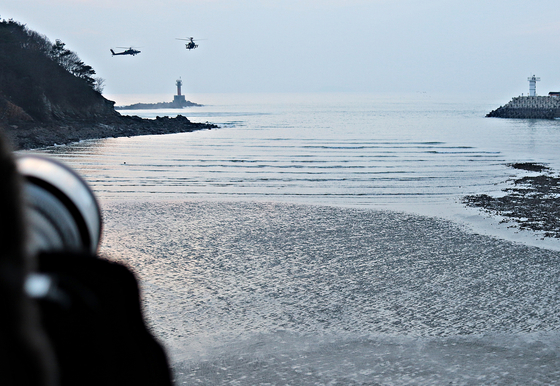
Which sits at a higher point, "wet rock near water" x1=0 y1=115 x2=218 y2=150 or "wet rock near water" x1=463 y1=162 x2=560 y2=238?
"wet rock near water" x1=0 y1=115 x2=218 y2=150

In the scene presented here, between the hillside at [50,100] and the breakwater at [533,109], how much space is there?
66.3 m

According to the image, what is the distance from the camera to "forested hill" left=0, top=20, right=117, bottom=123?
212ft

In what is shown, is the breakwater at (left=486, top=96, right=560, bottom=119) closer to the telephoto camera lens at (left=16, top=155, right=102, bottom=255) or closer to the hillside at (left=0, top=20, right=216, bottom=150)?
the hillside at (left=0, top=20, right=216, bottom=150)

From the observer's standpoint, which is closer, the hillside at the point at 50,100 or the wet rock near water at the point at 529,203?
the wet rock near water at the point at 529,203

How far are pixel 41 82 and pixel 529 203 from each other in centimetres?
6628

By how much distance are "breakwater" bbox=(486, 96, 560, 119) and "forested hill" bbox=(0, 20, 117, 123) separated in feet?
256

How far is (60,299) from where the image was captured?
0.56 m

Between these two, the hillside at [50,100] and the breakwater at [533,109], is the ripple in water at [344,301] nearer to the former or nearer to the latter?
the hillside at [50,100]

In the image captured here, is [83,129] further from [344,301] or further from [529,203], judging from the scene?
[344,301]

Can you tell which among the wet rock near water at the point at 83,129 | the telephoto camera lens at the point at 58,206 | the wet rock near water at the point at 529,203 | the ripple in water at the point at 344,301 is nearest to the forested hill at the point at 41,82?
the wet rock near water at the point at 83,129

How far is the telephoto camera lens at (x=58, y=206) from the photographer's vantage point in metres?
0.70

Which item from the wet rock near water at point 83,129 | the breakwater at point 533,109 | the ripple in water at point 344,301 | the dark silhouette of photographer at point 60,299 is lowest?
the ripple in water at point 344,301

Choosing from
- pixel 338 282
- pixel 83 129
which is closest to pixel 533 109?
pixel 83 129

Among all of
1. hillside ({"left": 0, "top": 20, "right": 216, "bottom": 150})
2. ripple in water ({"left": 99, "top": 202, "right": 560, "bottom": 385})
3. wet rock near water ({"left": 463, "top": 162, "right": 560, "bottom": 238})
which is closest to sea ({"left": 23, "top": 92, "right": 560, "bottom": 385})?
ripple in water ({"left": 99, "top": 202, "right": 560, "bottom": 385})
